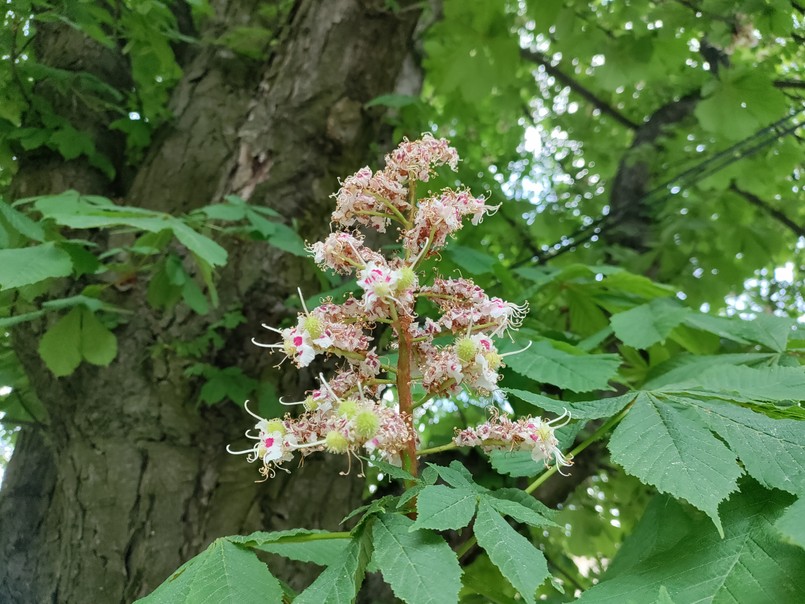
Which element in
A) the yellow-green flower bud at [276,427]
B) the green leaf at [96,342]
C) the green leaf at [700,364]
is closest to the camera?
the yellow-green flower bud at [276,427]

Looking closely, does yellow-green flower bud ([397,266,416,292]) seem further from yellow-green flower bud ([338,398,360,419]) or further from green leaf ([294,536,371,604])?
green leaf ([294,536,371,604])

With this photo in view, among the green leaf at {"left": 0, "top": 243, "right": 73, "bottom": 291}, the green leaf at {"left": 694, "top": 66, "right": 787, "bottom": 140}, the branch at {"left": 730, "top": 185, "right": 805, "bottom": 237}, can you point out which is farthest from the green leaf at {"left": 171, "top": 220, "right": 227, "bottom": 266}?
the branch at {"left": 730, "top": 185, "right": 805, "bottom": 237}

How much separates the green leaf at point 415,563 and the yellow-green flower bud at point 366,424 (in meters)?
0.11

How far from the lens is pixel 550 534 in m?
2.92

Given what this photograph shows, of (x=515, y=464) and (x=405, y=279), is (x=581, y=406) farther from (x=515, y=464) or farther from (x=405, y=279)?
(x=405, y=279)

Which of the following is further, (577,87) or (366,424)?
(577,87)

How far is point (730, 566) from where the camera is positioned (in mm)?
780

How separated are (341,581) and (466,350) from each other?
33 centimetres

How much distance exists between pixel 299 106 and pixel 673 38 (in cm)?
154

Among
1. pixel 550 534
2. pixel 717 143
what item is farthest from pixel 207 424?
pixel 717 143

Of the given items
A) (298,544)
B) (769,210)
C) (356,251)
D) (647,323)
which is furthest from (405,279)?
(769,210)

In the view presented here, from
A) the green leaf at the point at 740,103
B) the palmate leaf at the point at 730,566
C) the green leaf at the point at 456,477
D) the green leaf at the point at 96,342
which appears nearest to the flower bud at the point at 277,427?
the green leaf at the point at 456,477

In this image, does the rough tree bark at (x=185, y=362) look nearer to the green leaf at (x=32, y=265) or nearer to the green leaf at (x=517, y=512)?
the green leaf at (x=32, y=265)

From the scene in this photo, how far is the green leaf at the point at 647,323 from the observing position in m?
1.38
